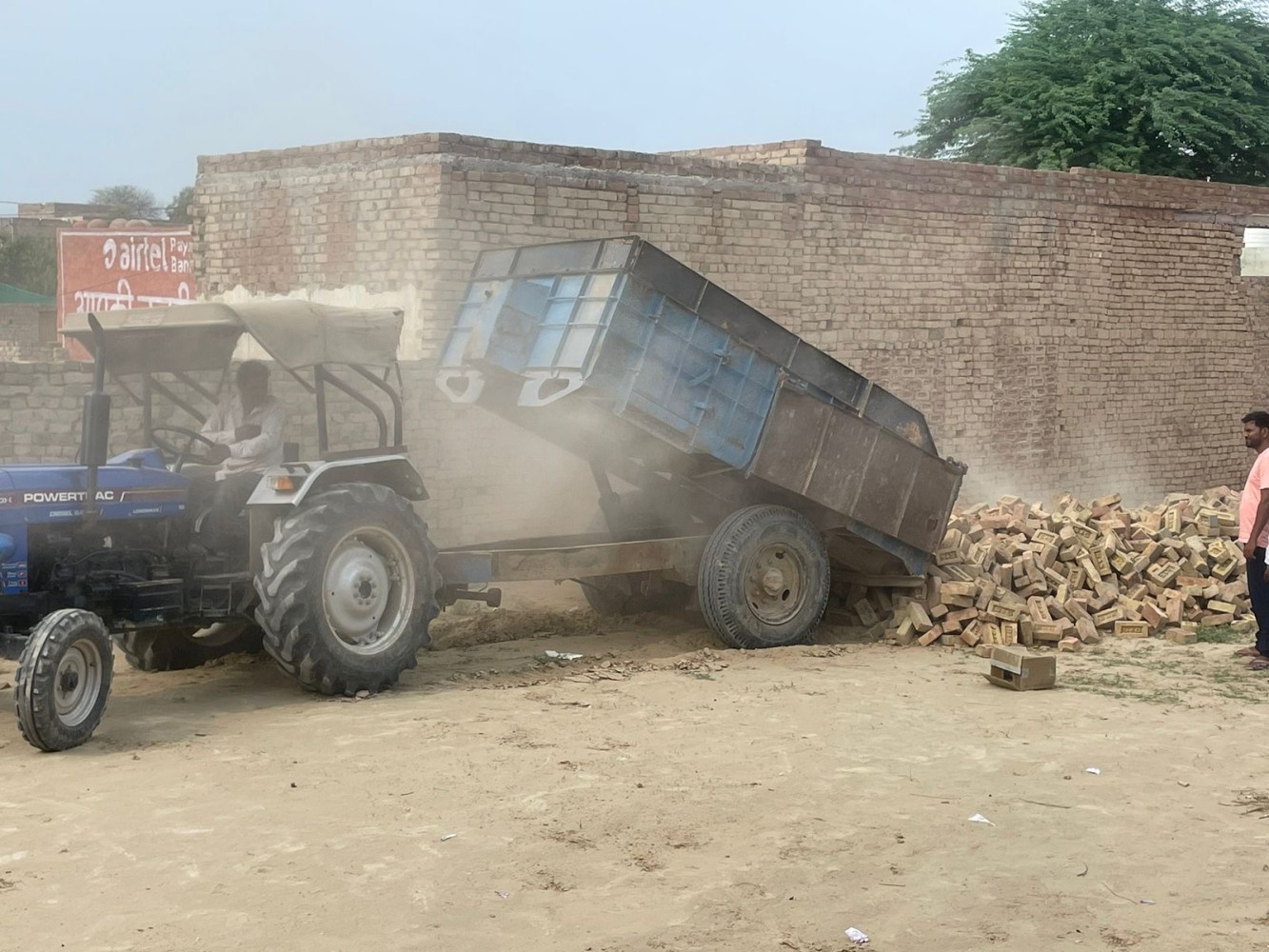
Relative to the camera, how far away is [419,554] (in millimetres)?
8602

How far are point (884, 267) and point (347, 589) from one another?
8948 mm

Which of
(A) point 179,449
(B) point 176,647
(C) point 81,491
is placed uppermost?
(A) point 179,449

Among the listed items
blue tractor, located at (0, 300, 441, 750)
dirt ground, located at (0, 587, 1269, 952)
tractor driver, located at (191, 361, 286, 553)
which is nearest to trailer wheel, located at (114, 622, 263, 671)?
blue tractor, located at (0, 300, 441, 750)

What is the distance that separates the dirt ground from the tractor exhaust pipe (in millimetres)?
1174

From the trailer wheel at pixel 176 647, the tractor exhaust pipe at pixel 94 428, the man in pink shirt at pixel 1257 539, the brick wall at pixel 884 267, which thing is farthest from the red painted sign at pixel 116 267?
the man in pink shirt at pixel 1257 539

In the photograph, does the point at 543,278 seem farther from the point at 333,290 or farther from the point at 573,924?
the point at 573,924

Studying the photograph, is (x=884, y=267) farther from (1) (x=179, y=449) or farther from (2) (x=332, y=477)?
(1) (x=179, y=449)

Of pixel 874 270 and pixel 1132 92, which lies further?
pixel 1132 92

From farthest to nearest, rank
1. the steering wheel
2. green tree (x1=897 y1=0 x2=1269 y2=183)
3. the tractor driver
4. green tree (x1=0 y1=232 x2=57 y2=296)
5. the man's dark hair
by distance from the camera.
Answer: green tree (x1=0 y1=232 x2=57 y2=296) → green tree (x1=897 y1=0 x2=1269 y2=183) → the steering wheel → the man's dark hair → the tractor driver

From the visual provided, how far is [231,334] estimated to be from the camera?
8445mm

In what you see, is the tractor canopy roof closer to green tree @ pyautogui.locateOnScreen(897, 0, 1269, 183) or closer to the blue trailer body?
the blue trailer body

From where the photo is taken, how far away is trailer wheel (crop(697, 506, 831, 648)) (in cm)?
1000

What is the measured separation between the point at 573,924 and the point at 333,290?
9077 millimetres

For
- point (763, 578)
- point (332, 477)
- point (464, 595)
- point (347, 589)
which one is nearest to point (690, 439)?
point (763, 578)
